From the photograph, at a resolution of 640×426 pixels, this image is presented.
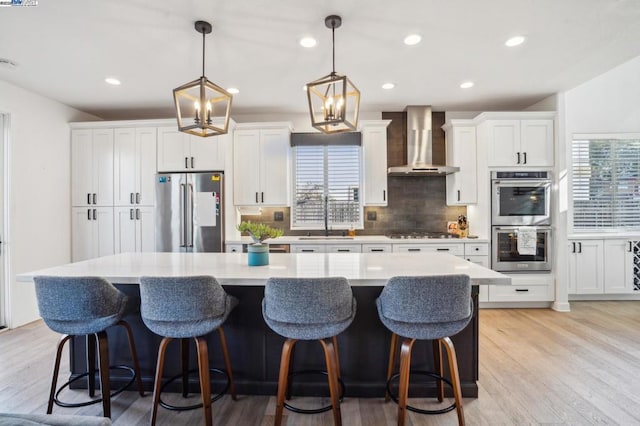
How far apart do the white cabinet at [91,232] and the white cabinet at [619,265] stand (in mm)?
6665

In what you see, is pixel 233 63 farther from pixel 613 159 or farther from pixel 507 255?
pixel 613 159

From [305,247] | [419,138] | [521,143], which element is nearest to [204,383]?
[305,247]

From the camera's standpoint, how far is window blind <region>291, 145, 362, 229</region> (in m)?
4.55

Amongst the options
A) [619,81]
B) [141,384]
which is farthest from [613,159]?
[141,384]

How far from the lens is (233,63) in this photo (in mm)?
3094

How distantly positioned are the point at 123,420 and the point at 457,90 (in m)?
4.41

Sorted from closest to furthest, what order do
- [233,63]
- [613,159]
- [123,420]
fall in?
[123,420]
[233,63]
[613,159]

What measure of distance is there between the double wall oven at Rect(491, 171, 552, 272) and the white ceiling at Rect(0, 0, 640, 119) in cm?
113

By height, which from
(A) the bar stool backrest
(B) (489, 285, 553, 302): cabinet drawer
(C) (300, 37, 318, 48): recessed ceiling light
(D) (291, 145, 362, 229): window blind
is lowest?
(B) (489, 285, 553, 302): cabinet drawer

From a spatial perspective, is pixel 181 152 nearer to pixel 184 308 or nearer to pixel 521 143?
pixel 184 308

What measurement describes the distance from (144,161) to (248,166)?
1.36 m

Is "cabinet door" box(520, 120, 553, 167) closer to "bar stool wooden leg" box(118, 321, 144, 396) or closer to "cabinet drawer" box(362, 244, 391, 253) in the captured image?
"cabinet drawer" box(362, 244, 391, 253)

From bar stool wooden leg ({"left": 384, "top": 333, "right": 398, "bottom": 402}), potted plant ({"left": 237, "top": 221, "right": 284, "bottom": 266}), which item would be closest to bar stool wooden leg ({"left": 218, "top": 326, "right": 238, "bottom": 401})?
potted plant ({"left": 237, "top": 221, "right": 284, "bottom": 266})

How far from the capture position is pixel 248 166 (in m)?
4.41
